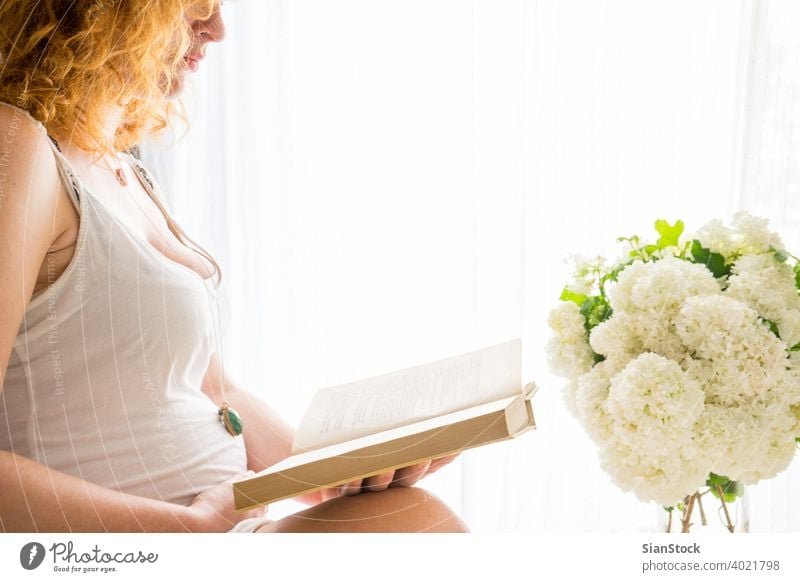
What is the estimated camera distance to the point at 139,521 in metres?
0.62

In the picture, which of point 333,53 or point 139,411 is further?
point 333,53

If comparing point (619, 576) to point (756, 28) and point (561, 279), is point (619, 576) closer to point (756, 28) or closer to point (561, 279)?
point (561, 279)

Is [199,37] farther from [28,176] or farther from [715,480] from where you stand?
[715,480]

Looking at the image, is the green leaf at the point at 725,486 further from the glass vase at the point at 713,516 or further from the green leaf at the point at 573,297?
the green leaf at the point at 573,297

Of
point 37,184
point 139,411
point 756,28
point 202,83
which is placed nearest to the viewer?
point 37,184

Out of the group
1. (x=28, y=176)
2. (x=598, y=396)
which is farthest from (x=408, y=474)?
(x=28, y=176)

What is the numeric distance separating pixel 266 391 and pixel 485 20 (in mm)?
554

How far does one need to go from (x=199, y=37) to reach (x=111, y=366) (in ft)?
1.11

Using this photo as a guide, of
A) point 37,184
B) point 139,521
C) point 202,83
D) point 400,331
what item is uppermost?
point 202,83

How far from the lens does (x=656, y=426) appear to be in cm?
58

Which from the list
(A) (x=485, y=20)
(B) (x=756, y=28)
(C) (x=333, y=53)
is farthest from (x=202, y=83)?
(B) (x=756, y=28)

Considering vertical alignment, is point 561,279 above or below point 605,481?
above

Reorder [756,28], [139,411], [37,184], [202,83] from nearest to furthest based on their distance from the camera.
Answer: [37,184], [139,411], [756,28], [202,83]

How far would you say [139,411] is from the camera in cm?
63
